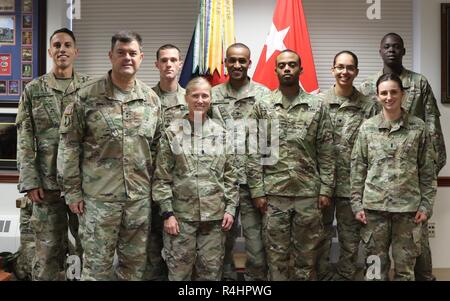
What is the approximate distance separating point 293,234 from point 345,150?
72 centimetres

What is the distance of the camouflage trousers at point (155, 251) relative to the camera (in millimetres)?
2891

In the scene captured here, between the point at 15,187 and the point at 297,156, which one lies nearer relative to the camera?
the point at 297,156

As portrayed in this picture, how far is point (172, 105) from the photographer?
2979 mm

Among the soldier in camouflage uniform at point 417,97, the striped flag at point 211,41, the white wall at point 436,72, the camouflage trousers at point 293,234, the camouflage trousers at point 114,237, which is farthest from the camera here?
the white wall at point 436,72

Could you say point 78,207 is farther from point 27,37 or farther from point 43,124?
point 27,37

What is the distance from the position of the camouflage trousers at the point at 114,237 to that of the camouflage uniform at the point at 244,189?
0.65m

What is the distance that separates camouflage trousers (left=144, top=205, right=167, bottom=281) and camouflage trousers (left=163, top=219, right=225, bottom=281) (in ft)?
0.98

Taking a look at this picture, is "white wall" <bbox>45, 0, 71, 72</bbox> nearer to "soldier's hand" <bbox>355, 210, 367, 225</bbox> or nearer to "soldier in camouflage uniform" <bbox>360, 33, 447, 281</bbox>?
"soldier in camouflage uniform" <bbox>360, 33, 447, 281</bbox>

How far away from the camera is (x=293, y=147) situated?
9.20 feet

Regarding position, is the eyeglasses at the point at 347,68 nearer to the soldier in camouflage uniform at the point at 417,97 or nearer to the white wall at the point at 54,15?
the soldier in camouflage uniform at the point at 417,97

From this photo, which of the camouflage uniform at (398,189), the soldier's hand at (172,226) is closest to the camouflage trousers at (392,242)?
the camouflage uniform at (398,189)

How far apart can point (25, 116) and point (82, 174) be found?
66 cm

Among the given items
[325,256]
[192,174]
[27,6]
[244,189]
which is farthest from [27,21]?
[325,256]

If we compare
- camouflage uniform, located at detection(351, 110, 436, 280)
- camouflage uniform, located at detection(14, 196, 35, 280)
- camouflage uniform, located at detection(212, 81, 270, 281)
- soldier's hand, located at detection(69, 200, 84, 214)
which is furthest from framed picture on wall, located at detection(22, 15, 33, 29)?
camouflage uniform, located at detection(351, 110, 436, 280)
